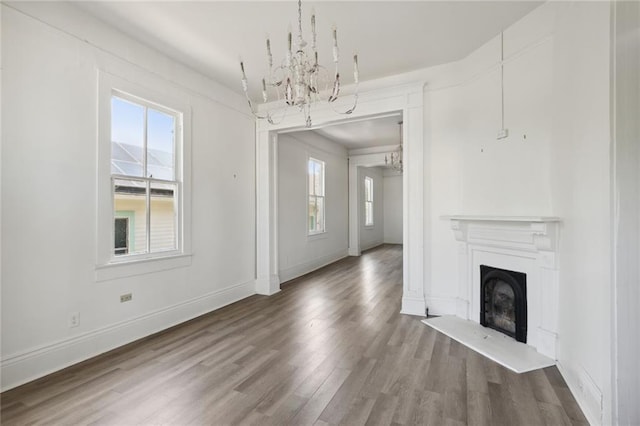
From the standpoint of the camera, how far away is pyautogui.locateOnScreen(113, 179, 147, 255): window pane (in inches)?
115

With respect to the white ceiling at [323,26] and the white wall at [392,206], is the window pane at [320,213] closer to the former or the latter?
the white ceiling at [323,26]

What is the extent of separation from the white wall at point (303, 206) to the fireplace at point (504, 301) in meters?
3.37

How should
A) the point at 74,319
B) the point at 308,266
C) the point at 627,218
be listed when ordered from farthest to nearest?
1. the point at 308,266
2. the point at 74,319
3. the point at 627,218

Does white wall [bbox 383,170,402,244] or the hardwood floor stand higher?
white wall [bbox 383,170,402,244]

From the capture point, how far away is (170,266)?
3.40m

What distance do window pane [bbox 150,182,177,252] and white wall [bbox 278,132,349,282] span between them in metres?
2.17

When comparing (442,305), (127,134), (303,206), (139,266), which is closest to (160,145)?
(127,134)

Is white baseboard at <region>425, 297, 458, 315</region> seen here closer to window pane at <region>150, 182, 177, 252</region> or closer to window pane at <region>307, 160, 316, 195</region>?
window pane at <region>150, 182, 177, 252</region>

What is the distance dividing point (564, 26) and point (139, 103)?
13.1 ft

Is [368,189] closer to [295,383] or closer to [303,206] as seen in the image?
[303,206]

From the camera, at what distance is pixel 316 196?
6918 mm

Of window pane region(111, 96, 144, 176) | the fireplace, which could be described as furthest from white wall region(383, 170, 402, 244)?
window pane region(111, 96, 144, 176)

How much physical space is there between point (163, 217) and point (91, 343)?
→ 1366mm

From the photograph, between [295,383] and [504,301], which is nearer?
[295,383]
